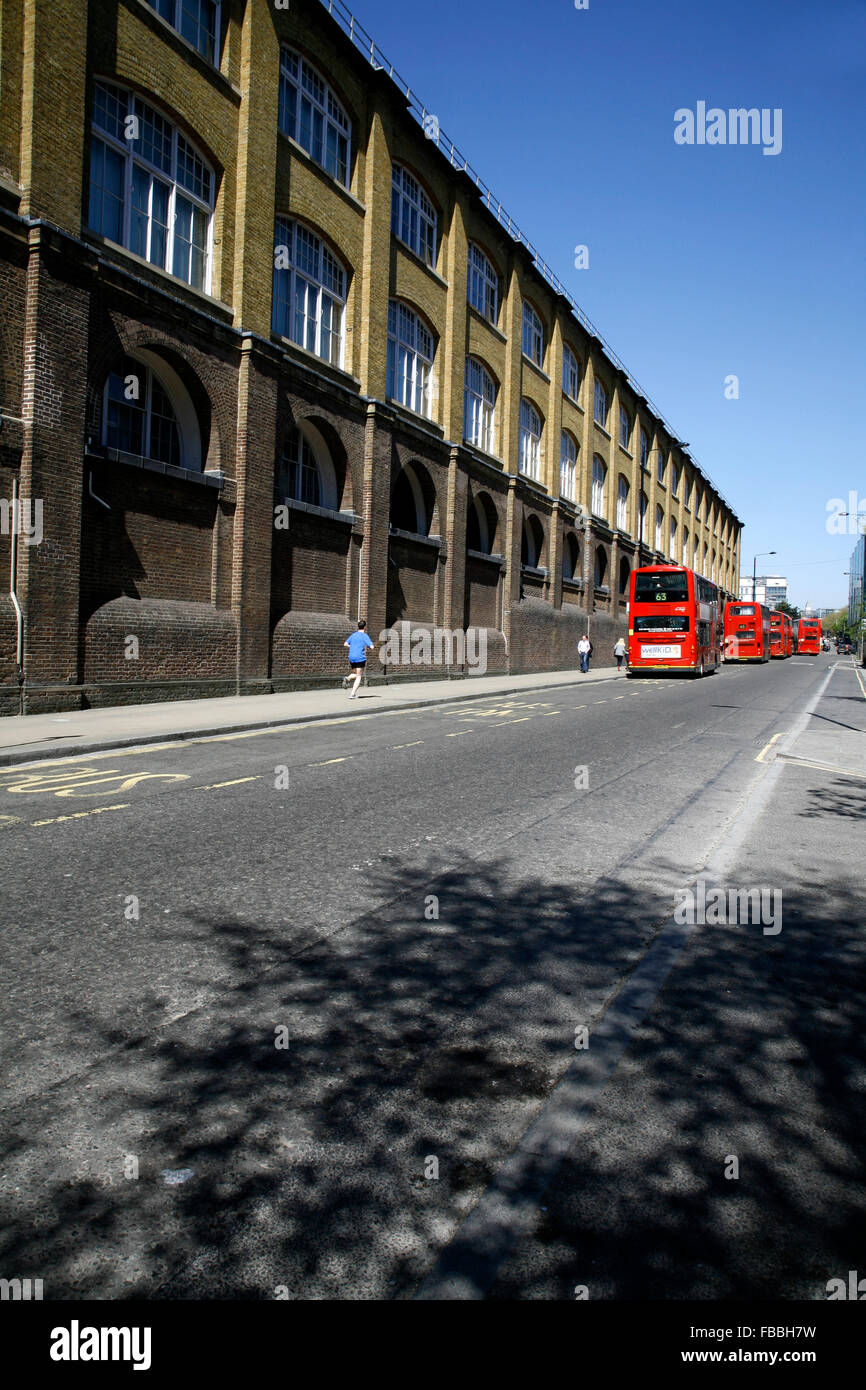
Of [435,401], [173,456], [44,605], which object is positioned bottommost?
[44,605]

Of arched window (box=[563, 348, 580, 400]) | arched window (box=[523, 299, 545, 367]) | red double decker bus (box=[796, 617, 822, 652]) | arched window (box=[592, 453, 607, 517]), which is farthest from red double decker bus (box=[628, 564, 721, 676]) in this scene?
red double decker bus (box=[796, 617, 822, 652])

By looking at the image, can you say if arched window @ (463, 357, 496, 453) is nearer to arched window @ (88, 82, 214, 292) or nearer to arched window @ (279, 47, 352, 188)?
arched window @ (279, 47, 352, 188)

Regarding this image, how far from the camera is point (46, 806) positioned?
803 cm

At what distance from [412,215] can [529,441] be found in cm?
1229

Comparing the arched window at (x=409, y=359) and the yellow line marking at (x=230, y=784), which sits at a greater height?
the arched window at (x=409, y=359)

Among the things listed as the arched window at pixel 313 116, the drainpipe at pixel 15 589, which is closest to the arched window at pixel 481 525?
the arched window at pixel 313 116

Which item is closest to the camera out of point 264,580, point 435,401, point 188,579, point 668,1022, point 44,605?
point 668,1022

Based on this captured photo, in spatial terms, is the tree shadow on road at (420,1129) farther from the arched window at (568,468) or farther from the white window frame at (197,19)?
the arched window at (568,468)

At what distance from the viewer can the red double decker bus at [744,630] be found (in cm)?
5659

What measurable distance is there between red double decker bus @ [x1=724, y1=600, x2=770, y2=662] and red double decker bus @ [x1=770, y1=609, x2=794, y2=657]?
7.49 m

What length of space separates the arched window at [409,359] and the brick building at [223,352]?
0.09m
